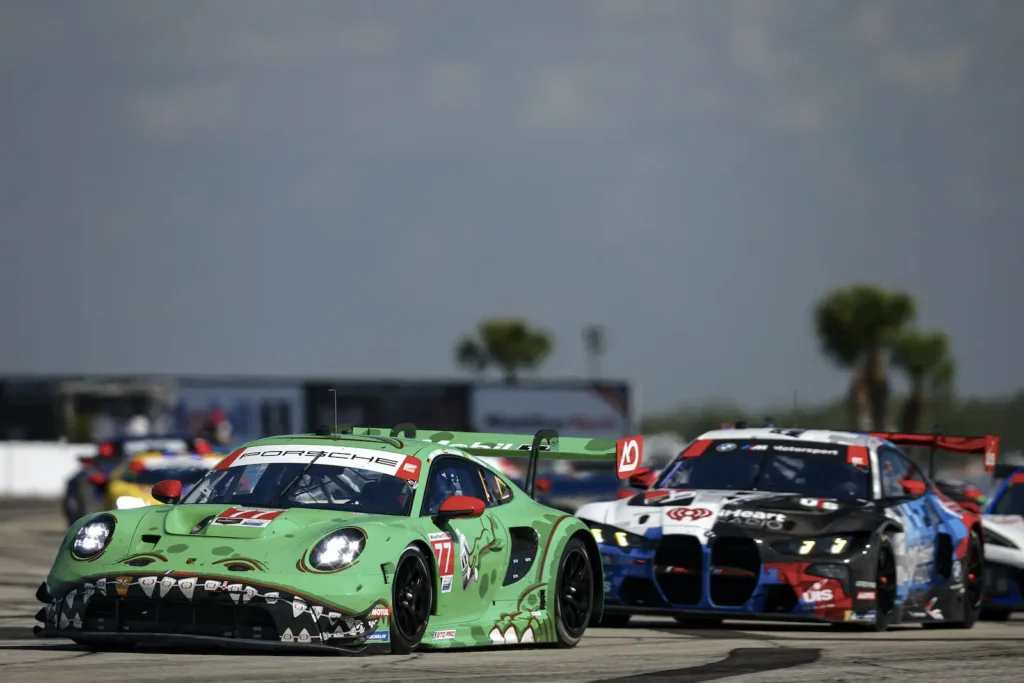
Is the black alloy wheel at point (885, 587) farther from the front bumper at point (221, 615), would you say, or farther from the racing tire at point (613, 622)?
the front bumper at point (221, 615)

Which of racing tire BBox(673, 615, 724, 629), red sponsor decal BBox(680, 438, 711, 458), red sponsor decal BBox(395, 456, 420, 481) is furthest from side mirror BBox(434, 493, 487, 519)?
red sponsor decal BBox(680, 438, 711, 458)

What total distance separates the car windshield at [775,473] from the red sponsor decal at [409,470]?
374 centimetres

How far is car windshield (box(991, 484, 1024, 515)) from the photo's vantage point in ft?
53.3

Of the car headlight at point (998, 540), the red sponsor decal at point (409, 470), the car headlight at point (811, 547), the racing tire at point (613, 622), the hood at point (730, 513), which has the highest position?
the red sponsor decal at point (409, 470)

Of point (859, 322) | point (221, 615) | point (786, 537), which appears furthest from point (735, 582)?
point (859, 322)

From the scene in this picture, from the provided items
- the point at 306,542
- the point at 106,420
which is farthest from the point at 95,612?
the point at 106,420

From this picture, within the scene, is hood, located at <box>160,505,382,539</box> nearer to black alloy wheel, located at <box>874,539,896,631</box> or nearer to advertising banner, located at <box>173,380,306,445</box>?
black alloy wheel, located at <box>874,539,896,631</box>

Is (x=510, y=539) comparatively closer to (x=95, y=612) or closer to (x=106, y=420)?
(x=95, y=612)

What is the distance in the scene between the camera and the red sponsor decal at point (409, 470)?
9.82 m

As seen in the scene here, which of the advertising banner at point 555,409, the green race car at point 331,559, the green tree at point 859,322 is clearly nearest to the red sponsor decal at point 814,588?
the green race car at point 331,559

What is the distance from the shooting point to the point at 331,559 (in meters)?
8.86

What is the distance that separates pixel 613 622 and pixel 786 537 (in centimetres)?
154

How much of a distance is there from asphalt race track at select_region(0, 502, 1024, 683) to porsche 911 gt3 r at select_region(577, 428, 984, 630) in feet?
0.74

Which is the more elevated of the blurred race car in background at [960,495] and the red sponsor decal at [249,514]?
the red sponsor decal at [249,514]
